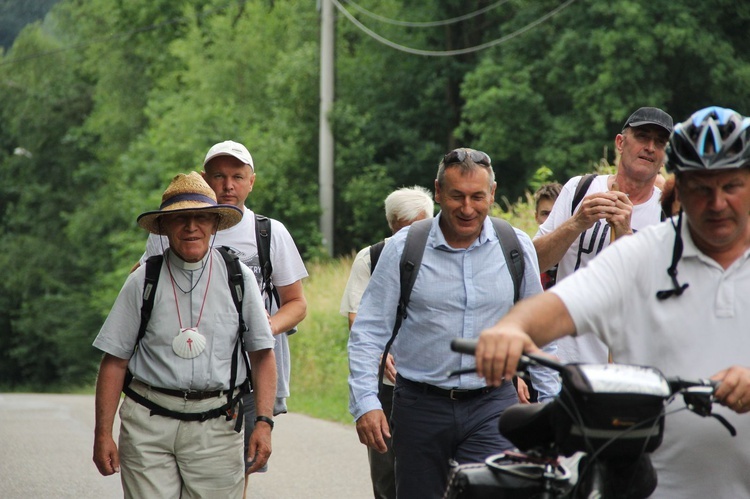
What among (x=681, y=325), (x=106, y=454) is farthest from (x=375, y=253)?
(x=681, y=325)

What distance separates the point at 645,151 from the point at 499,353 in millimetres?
3217

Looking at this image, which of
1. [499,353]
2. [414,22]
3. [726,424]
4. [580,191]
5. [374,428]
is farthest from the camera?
[414,22]

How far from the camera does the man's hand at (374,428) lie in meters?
5.07

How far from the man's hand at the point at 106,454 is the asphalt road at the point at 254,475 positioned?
13.4 feet

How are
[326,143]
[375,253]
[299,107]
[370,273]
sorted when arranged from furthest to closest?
1. [299,107]
2. [326,143]
3. [370,273]
4. [375,253]

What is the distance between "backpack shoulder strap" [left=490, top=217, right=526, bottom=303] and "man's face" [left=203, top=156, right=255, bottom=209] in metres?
2.02

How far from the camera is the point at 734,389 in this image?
2.97 meters

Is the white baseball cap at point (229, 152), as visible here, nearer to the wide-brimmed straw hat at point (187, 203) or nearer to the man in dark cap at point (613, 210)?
the wide-brimmed straw hat at point (187, 203)

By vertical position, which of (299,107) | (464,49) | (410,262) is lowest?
(410,262)

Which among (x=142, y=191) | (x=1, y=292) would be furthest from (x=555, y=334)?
(x=1, y=292)

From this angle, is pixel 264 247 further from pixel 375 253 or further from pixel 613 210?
pixel 613 210

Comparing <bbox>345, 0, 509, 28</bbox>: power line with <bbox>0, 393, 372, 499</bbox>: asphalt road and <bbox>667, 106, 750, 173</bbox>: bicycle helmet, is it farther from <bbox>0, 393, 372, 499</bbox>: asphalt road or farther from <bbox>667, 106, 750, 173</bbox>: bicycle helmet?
<bbox>667, 106, 750, 173</bbox>: bicycle helmet

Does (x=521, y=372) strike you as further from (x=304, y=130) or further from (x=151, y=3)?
(x=151, y=3)

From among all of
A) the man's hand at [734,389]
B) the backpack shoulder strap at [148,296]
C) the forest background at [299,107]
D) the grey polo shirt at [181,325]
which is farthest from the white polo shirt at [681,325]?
the forest background at [299,107]
